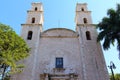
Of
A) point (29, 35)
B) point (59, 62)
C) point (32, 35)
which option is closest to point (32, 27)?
point (29, 35)

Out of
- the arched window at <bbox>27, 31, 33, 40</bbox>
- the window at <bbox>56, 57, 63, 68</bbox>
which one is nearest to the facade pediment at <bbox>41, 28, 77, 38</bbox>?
the arched window at <bbox>27, 31, 33, 40</bbox>

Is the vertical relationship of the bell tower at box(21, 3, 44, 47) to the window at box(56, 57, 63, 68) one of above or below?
above

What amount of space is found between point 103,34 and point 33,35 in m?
8.90

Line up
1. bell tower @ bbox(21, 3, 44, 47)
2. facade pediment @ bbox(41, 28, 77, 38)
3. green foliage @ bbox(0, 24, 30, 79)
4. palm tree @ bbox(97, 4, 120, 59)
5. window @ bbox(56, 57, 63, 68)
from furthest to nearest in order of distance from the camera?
facade pediment @ bbox(41, 28, 77, 38) < bell tower @ bbox(21, 3, 44, 47) < window @ bbox(56, 57, 63, 68) < palm tree @ bbox(97, 4, 120, 59) < green foliage @ bbox(0, 24, 30, 79)

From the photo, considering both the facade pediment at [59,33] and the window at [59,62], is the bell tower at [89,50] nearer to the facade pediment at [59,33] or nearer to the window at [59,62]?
the facade pediment at [59,33]

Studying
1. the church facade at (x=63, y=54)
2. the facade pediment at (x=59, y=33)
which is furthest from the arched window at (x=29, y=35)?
the facade pediment at (x=59, y=33)

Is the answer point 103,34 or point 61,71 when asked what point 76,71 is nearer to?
point 61,71

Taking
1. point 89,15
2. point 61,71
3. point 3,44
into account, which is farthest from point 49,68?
point 89,15

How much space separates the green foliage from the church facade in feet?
11.3

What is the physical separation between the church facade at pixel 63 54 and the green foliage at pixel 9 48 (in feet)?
11.3

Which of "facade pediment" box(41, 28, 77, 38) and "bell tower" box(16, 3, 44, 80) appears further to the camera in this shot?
"facade pediment" box(41, 28, 77, 38)

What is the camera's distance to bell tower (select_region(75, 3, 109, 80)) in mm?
17891

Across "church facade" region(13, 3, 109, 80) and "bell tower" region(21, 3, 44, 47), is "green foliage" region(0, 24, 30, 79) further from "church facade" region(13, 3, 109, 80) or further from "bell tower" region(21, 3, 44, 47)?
"bell tower" region(21, 3, 44, 47)

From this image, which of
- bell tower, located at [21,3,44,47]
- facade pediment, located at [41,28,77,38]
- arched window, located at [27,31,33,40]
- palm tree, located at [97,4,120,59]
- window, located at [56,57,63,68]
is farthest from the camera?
arched window, located at [27,31,33,40]
